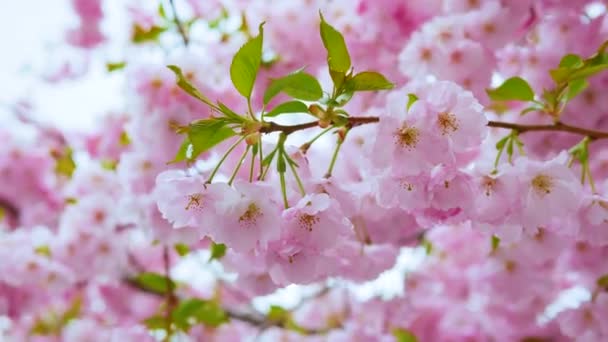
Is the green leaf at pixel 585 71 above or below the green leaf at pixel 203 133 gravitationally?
above

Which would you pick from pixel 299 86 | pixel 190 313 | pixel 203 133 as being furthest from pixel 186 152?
pixel 190 313

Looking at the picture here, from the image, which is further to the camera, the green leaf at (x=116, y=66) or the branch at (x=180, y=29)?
the green leaf at (x=116, y=66)

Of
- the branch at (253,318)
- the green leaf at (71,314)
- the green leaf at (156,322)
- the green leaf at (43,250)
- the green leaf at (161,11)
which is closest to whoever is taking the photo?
the green leaf at (156,322)

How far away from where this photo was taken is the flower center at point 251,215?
2.69 feet

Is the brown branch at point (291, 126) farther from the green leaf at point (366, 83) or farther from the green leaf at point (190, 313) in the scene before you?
the green leaf at point (190, 313)

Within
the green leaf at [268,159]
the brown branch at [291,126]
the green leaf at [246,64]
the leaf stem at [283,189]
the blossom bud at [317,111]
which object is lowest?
the leaf stem at [283,189]

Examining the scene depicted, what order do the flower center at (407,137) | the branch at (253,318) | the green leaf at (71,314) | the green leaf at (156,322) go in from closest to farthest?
the flower center at (407,137), the green leaf at (156,322), the branch at (253,318), the green leaf at (71,314)

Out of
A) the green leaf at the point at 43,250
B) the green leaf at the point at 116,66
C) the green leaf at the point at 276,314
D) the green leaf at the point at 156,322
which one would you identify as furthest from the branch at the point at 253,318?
the green leaf at the point at 116,66

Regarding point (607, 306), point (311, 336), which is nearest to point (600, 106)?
point (607, 306)

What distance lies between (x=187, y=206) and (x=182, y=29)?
36.0 inches

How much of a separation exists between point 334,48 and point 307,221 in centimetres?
21

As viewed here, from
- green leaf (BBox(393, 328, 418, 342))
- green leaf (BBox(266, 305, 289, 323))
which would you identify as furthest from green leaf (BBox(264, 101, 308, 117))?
green leaf (BBox(266, 305, 289, 323))

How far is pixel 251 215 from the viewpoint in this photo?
0.82 m

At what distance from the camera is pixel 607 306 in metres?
1.36
